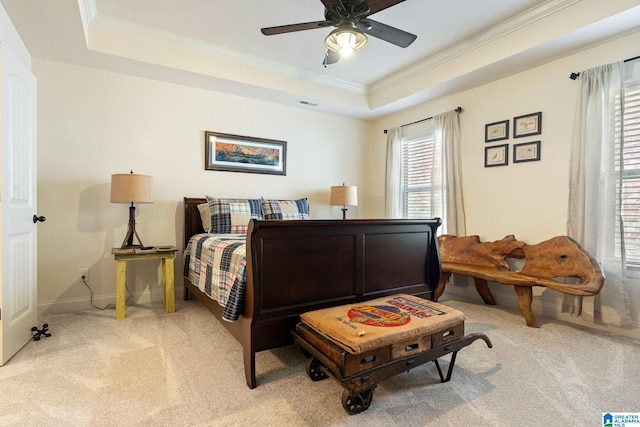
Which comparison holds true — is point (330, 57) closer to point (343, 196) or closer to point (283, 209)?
point (283, 209)

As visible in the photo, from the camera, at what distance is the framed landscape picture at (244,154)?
390cm

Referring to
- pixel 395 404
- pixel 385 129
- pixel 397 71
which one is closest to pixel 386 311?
pixel 395 404

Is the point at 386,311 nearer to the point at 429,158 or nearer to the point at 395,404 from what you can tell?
the point at 395,404

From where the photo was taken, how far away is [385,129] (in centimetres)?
500

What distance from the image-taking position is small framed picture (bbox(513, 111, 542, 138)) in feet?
10.4

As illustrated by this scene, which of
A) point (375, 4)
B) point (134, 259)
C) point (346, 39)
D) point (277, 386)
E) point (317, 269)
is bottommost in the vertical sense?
point (277, 386)

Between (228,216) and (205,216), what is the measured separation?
29 cm

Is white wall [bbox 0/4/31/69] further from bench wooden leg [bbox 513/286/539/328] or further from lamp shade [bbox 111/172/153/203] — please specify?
bench wooden leg [bbox 513/286/539/328]

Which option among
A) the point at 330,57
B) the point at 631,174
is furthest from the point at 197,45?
the point at 631,174

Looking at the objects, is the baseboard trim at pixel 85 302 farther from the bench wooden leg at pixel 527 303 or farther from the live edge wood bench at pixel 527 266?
the bench wooden leg at pixel 527 303

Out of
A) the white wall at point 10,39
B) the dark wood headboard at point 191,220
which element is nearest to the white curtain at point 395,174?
the dark wood headboard at point 191,220

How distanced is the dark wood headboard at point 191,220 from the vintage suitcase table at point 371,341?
2.32 meters

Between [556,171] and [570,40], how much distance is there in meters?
1.16

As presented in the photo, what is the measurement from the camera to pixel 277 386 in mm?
1781
